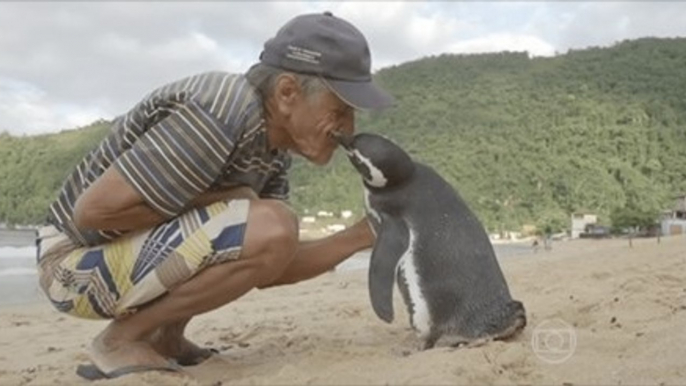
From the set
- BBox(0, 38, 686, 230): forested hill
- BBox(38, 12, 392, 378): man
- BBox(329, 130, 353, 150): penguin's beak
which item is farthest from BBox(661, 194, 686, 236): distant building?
BBox(38, 12, 392, 378): man

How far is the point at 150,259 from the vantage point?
2.46 metres

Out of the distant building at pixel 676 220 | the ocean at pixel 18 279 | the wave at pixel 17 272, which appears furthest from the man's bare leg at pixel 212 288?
the distant building at pixel 676 220

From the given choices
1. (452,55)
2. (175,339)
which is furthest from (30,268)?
(452,55)

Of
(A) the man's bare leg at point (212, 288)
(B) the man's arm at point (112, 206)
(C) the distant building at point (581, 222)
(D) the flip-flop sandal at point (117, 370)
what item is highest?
(B) the man's arm at point (112, 206)

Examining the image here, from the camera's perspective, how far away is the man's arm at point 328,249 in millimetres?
2965

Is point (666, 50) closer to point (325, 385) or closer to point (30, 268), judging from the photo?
point (30, 268)

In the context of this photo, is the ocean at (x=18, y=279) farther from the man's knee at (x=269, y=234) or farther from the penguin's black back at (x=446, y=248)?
the man's knee at (x=269, y=234)

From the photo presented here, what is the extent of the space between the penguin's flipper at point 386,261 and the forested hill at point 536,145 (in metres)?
33.9

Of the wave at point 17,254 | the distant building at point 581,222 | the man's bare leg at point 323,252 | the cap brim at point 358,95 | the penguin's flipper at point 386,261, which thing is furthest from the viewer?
the distant building at point 581,222

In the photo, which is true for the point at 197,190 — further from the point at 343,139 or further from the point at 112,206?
the point at 343,139

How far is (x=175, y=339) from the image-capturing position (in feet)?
9.23

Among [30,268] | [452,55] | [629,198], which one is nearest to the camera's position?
[30,268]

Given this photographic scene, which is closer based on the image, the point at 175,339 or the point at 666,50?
the point at 175,339

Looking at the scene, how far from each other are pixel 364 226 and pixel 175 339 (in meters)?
0.79
